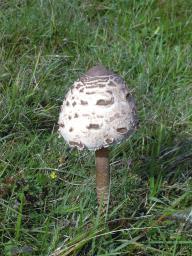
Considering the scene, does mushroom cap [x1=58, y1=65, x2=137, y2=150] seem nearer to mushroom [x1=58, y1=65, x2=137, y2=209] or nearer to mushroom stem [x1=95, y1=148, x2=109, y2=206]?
mushroom [x1=58, y1=65, x2=137, y2=209]

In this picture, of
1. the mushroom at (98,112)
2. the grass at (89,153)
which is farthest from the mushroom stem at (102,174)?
the mushroom at (98,112)

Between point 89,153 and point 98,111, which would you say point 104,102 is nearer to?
point 98,111

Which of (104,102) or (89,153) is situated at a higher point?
(104,102)

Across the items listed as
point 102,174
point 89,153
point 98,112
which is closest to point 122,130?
point 98,112

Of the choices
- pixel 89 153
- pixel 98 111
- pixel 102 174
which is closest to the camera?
pixel 98 111

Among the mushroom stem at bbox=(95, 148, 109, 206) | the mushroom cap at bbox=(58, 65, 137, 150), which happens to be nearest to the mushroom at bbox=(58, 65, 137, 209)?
the mushroom cap at bbox=(58, 65, 137, 150)

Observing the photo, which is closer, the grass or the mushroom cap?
the mushroom cap

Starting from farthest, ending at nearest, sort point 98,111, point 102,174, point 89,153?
point 89,153 < point 102,174 < point 98,111
